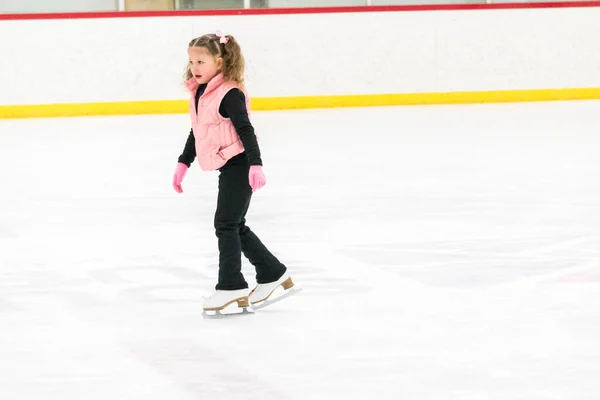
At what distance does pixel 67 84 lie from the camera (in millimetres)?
10812

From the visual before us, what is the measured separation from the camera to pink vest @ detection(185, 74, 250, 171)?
2.99 m

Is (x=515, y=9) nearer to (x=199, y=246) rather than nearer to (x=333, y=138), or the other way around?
(x=333, y=138)

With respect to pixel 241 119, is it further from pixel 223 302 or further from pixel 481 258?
pixel 481 258

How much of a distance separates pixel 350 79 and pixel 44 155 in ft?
14.9

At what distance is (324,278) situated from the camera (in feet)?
11.7

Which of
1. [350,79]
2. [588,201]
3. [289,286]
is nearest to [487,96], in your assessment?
[350,79]

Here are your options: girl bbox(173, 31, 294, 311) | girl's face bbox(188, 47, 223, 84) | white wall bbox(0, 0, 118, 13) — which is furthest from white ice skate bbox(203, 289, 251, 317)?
white wall bbox(0, 0, 118, 13)

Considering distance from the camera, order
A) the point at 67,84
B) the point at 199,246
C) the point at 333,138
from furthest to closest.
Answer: the point at 67,84 → the point at 333,138 → the point at 199,246

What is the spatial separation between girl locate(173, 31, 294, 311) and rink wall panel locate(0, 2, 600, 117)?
7974 mm

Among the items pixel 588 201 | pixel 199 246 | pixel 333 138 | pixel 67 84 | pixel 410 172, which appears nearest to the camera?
pixel 199 246

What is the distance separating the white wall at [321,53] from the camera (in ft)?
35.5

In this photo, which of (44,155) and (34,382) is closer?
(34,382)

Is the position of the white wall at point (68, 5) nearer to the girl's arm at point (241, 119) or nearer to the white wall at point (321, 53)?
the white wall at point (321, 53)

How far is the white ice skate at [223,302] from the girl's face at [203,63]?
588 millimetres
